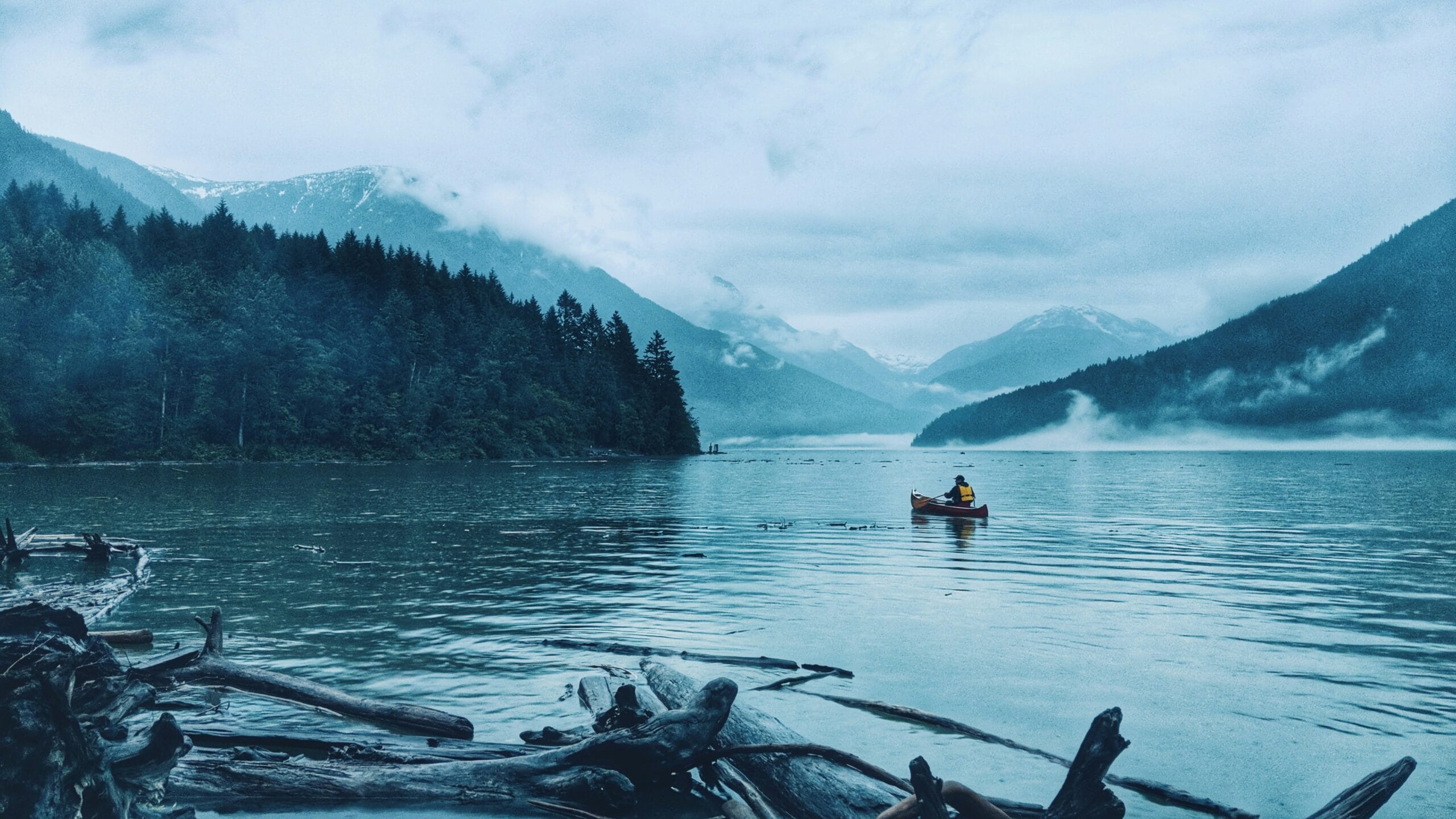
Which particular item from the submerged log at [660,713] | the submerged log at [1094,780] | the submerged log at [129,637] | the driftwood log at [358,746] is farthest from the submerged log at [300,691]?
the submerged log at [1094,780]

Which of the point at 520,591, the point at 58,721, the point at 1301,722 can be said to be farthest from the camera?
the point at 520,591

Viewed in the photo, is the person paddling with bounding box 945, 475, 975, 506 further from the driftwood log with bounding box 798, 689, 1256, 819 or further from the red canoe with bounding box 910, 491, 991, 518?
the driftwood log with bounding box 798, 689, 1256, 819

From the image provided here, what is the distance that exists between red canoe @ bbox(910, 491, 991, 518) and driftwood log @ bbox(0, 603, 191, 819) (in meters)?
41.7

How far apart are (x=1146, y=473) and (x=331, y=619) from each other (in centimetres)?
12103

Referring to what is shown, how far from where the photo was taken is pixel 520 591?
22.5 meters

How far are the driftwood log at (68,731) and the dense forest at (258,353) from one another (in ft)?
339

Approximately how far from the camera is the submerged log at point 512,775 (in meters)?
8.18

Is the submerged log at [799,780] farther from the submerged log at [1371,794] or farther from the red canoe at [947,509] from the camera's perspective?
the red canoe at [947,509]

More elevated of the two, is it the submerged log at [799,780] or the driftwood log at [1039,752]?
the submerged log at [799,780]

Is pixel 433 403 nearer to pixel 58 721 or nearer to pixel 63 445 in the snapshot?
pixel 63 445

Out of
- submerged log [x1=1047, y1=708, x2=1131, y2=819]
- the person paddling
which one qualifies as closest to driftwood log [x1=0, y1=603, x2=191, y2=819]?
submerged log [x1=1047, y1=708, x2=1131, y2=819]

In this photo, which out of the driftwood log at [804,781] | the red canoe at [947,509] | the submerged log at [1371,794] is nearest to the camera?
the submerged log at [1371,794]

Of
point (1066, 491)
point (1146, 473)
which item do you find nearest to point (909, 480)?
point (1066, 491)

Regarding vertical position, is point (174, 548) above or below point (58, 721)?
below
